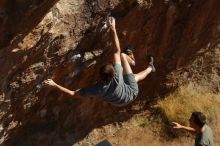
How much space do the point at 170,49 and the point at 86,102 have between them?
1.94 metres

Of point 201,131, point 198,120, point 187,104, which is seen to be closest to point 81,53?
point 198,120

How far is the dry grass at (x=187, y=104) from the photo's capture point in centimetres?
1149

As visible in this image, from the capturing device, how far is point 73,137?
1088 cm

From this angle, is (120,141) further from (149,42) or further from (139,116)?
(149,42)

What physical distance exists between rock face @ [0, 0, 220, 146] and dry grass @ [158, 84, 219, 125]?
0.54 ft

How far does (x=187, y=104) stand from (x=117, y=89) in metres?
3.59

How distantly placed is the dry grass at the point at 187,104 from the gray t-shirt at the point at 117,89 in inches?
118

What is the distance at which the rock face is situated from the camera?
856cm

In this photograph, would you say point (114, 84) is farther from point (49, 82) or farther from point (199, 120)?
point (199, 120)

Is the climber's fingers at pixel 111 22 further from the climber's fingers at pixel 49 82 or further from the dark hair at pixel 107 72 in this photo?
the climber's fingers at pixel 49 82

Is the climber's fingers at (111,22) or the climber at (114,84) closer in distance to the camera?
the climber at (114,84)

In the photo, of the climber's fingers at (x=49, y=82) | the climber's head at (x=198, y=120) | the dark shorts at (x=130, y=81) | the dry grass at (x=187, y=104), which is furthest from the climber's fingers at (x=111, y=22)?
the dry grass at (x=187, y=104)

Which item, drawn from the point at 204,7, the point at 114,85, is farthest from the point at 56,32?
the point at 204,7

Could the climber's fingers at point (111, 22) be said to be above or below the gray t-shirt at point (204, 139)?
above
